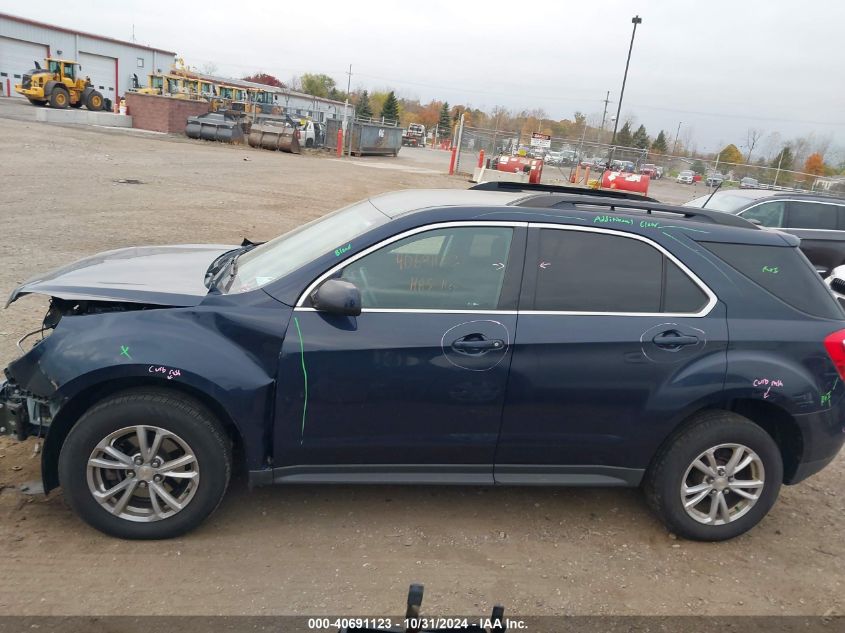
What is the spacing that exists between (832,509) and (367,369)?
3209mm

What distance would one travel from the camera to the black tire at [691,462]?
345 centimetres

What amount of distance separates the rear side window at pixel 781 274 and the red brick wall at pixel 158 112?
120ft

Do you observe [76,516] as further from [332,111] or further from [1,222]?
[332,111]

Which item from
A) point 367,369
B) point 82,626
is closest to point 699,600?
point 367,369

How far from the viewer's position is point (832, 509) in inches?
162

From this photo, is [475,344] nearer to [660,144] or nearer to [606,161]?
[606,161]

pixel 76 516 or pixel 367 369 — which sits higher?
pixel 367 369

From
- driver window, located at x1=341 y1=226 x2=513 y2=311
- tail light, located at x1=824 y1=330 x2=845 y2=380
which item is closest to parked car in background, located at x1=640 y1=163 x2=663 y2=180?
tail light, located at x1=824 y1=330 x2=845 y2=380

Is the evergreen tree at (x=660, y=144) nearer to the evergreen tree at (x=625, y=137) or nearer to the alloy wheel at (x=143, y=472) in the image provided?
the evergreen tree at (x=625, y=137)

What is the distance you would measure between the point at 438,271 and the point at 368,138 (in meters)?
36.3

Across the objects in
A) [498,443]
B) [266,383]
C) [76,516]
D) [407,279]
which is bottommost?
[76,516]

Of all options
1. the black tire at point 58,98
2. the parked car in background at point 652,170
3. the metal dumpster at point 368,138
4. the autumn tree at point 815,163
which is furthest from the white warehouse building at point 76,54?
the autumn tree at point 815,163

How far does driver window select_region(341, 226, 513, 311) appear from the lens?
10.7 feet

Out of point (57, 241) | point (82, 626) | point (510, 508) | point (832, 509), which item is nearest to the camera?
point (82, 626)
